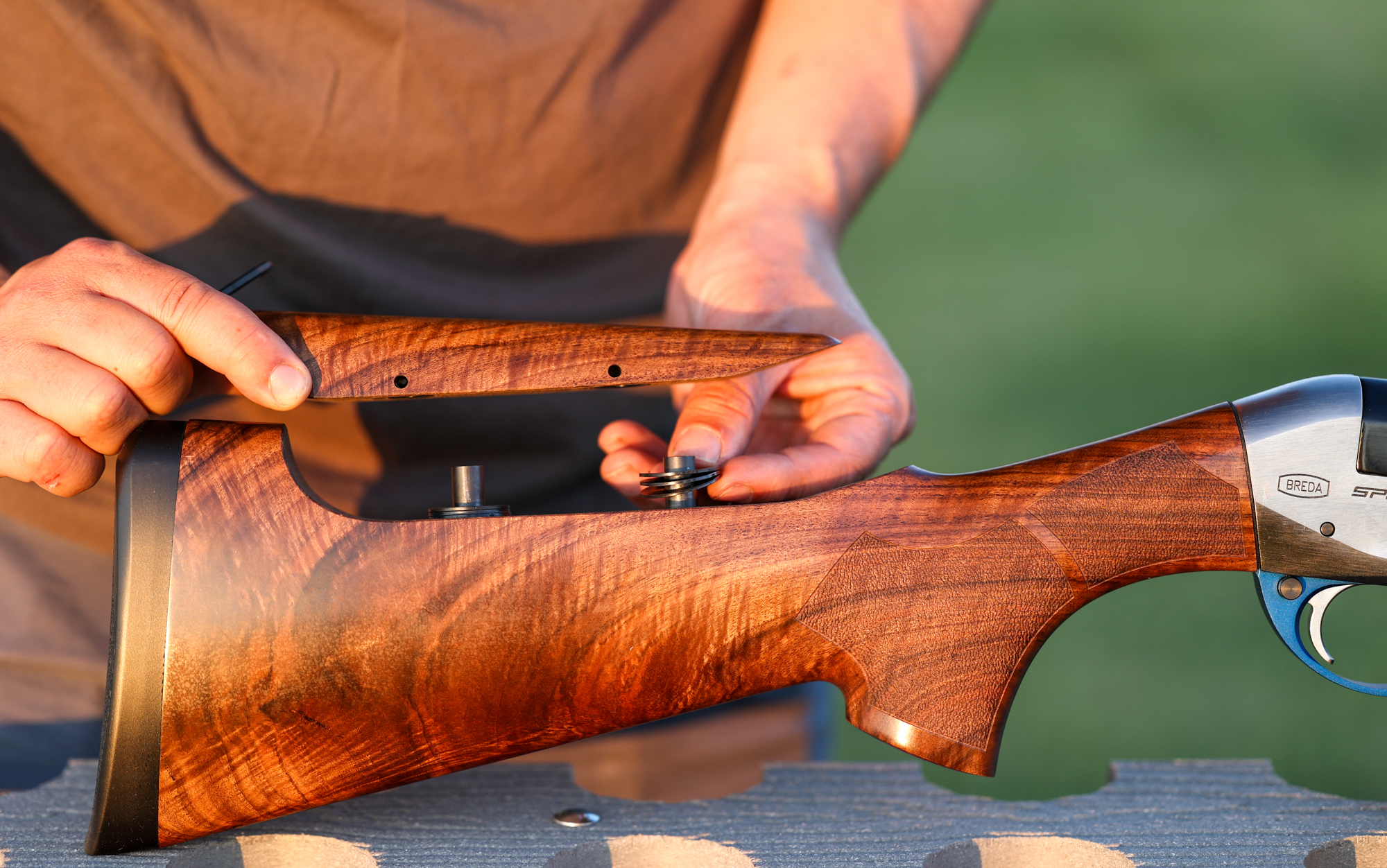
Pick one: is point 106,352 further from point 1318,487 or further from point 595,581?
point 1318,487

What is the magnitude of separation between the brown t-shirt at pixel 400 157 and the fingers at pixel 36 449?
1.11 ft

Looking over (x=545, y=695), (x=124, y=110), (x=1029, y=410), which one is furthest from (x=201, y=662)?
(x=1029, y=410)

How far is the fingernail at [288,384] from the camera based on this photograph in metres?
0.84

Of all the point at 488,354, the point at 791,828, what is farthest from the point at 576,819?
the point at 488,354

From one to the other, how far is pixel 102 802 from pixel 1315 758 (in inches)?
111

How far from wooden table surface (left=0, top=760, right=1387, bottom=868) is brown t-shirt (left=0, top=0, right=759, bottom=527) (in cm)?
46

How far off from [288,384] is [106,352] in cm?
15

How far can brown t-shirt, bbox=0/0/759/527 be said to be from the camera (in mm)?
1136

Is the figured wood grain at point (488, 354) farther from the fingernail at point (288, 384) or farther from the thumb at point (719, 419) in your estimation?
the thumb at point (719, 419)

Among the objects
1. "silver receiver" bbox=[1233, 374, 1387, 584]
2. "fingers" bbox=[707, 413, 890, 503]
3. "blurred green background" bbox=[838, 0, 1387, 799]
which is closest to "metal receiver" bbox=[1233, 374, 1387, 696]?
"silver receiver" bbox=[1233, 374, 1387, 584]

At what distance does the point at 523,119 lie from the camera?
1289mm

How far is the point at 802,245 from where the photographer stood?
1296 mm

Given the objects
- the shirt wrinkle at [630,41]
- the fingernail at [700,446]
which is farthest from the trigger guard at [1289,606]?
the shirt wrinkle at [630,41]

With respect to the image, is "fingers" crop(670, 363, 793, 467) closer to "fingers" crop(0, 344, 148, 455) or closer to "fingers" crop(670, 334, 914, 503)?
"fingers" crop(670, 334, 914, 503)
